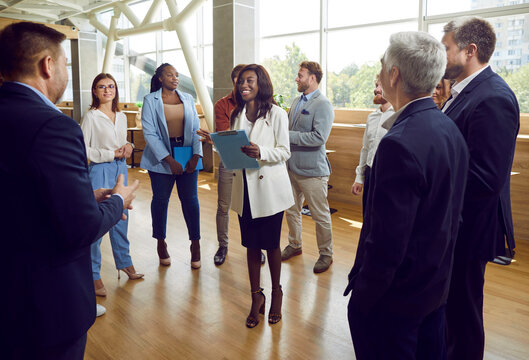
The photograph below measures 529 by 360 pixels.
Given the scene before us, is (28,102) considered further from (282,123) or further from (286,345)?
(286,345)

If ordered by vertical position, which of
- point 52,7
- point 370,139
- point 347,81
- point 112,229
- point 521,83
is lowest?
point 112,229

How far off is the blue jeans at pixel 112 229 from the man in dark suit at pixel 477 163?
2.28 metres

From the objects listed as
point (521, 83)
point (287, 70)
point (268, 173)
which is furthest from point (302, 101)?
point (287, 70)

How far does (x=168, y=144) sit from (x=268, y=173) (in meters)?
1.18

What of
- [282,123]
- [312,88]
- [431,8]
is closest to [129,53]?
[431,8]

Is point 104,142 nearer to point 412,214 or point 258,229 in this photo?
point 258,229

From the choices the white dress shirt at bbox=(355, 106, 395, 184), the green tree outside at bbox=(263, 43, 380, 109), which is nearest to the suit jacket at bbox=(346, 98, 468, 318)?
the white dress shirt at bbox=(355, 106, 395, 184)

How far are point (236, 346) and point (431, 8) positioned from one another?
18.0ft

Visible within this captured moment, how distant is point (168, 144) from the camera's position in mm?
3354

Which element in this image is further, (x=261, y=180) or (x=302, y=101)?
(x=302, y=101)

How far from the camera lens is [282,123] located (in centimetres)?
258

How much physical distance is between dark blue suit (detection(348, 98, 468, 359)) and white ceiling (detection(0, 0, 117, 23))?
10.9 m

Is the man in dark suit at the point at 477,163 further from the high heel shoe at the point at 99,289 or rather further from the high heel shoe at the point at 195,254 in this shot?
the high heel shoe at the point at 99,289

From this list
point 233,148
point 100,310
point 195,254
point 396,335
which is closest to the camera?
point 396,335
